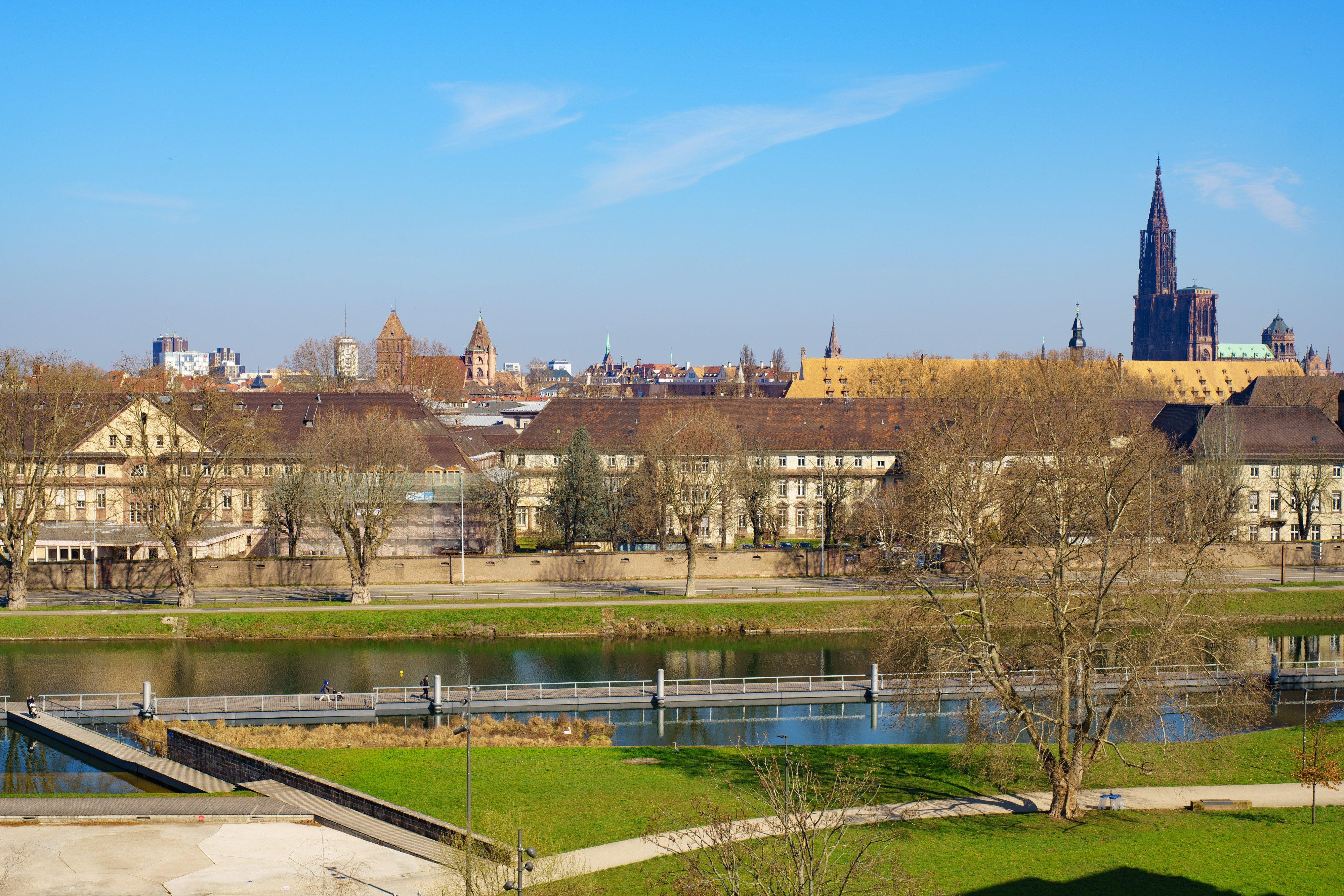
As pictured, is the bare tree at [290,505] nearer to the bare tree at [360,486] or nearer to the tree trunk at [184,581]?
the bare tree at [360,486]

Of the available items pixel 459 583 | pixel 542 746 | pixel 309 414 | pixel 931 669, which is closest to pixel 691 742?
pixel 542 746

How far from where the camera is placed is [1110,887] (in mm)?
22625

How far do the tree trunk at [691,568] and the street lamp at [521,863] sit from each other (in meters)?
33.7

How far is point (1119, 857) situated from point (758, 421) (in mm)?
56731

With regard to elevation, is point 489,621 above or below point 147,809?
above

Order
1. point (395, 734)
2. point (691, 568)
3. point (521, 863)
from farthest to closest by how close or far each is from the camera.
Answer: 1. point (691, 568)
2. point (395, 734)
3. point (521, 863)

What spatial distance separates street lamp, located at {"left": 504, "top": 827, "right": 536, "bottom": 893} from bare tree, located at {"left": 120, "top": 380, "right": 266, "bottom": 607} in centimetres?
3699

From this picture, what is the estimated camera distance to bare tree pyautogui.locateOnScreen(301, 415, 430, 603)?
180ft

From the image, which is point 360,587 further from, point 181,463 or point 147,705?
point 147,705

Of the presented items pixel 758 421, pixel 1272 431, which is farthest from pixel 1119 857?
pixel 1272 431

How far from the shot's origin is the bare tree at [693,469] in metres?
59.2

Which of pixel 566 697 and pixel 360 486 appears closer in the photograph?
pixel 566 697

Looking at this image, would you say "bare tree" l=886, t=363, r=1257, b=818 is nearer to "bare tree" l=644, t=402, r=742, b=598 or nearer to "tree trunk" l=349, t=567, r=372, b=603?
"bare tree" l=644, t=402, r=742, b=598

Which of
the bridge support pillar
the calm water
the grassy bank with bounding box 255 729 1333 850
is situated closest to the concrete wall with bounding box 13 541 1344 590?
the calm water
